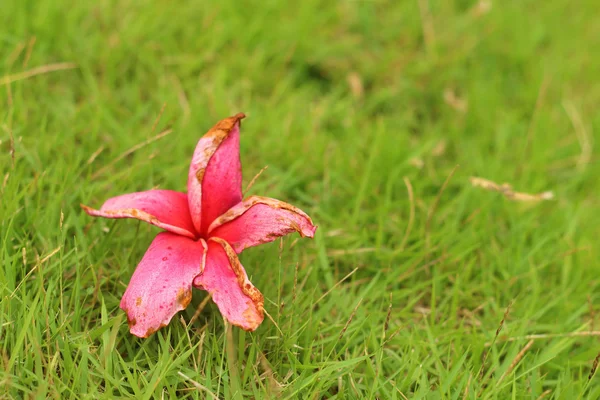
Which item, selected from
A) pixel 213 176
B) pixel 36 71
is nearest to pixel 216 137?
pixel 213 176

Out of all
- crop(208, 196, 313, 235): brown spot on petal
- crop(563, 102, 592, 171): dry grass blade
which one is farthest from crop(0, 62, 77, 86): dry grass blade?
crop(563, 102, 592, 171): dry grass blade

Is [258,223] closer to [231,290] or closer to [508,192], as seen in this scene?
[231,290]

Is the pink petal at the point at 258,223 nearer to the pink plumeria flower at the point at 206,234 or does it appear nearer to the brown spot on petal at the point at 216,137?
the pink plumeria flower at the point at 206,234

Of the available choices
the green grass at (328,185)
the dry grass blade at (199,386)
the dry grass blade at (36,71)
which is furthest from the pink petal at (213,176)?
the dry grass blade at (36,71)

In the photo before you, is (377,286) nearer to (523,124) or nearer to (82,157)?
(82,157)

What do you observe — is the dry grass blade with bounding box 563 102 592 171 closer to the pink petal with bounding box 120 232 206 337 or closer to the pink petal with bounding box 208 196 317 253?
the pink petal with bounding box 208 196 317 253

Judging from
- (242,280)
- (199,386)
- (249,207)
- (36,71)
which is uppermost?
(36,71)

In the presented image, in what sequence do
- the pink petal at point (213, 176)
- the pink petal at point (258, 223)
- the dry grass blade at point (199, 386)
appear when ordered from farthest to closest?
the pink petal at point (213, 176), the pink petal at point (258, 223), the dry grass blade at point (199, 386)

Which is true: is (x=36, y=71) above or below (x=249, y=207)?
above
